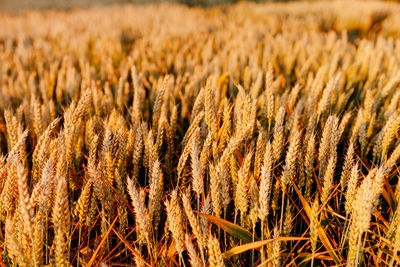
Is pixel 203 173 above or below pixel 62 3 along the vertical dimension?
below

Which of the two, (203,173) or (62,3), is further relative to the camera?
(62,3)

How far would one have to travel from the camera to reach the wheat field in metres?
0.85

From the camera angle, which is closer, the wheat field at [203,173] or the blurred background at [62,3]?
the wheat field at [203,173]

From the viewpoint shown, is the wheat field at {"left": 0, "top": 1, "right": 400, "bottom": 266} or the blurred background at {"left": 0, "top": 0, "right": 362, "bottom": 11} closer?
the wheat field at {"left": 0, "top": 1, "right": 400, "bottom": 266}

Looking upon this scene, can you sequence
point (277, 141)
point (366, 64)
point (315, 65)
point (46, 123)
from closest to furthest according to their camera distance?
point (277, 141) < point (46, 123) < point (366, 64) < point (315, 65)

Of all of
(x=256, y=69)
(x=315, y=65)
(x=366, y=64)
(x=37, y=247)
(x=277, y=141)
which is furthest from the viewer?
(x=315, y=65)

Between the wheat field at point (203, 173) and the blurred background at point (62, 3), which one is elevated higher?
the blurred background at point (62, 3)

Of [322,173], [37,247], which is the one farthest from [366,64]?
[37,247]

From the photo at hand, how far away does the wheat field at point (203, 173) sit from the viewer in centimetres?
85

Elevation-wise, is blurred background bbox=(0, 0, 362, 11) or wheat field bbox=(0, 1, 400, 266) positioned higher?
blurred background bbox=(0, 0, 362, 11)

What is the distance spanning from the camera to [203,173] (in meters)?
1.05

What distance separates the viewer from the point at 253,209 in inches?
36.4

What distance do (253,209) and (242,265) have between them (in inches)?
12.1

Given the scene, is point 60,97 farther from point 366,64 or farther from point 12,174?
point 366,64
